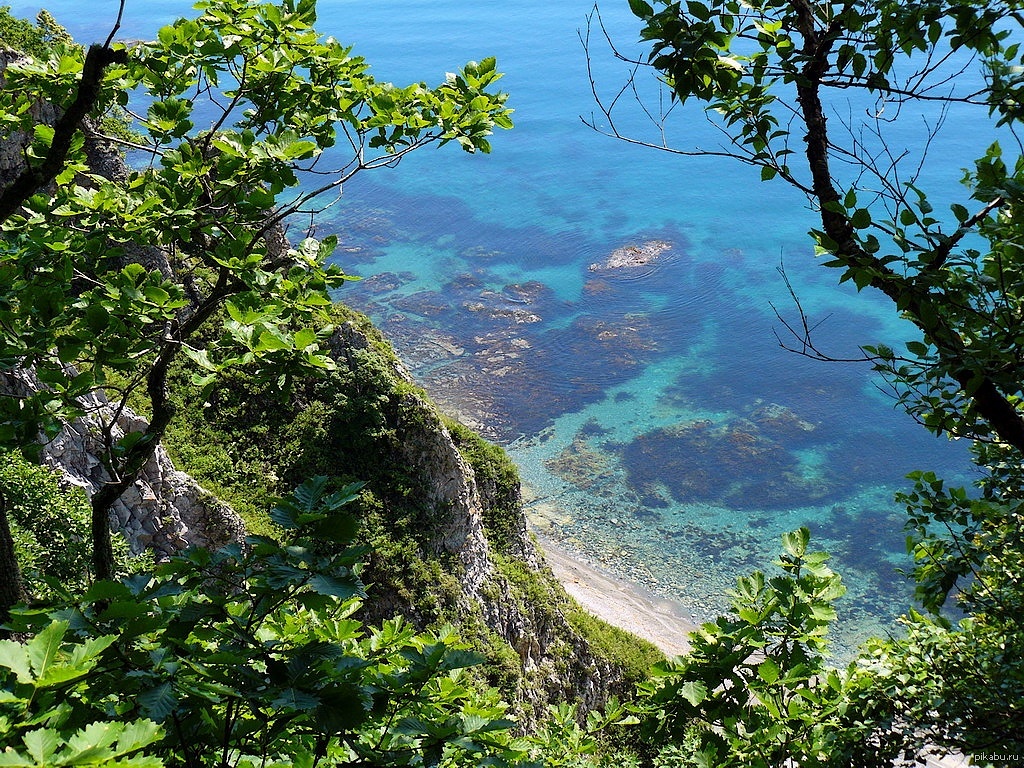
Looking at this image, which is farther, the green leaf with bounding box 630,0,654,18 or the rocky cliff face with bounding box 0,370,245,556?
the rocky cliff face with bounding box 0,370,245,556

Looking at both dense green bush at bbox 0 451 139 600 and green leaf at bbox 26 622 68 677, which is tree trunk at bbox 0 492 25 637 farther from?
dense green bush at bbox 0 451 139 600

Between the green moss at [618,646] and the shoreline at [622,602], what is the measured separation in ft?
6.54

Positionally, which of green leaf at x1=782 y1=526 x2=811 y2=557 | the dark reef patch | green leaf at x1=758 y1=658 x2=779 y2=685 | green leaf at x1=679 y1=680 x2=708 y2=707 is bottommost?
the dark reef patch

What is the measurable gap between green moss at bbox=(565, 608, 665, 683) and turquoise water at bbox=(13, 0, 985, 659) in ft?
21.1

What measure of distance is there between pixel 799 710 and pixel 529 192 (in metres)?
62.3

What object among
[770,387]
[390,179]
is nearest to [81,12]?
[390,179]

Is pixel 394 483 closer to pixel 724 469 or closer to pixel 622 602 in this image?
pixel 622 602

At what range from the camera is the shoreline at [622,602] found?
89.1 ft

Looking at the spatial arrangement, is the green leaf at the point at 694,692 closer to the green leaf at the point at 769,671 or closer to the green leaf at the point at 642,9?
the green leaf at the point at 769,671

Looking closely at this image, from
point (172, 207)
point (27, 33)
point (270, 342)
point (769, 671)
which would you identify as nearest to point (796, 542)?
point (769, 671)

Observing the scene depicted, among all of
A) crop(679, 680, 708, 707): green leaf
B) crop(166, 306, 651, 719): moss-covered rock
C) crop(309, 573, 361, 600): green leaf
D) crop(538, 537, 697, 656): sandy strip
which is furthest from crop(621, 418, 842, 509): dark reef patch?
crop(309, 573, 361, 600): green leaf

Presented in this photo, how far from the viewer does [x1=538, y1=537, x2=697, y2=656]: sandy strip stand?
2719 cm

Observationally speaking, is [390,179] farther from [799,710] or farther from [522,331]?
[799,710]

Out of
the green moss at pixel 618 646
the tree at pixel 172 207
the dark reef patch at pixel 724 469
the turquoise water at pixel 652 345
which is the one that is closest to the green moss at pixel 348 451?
the green moss at pixel 618 646
